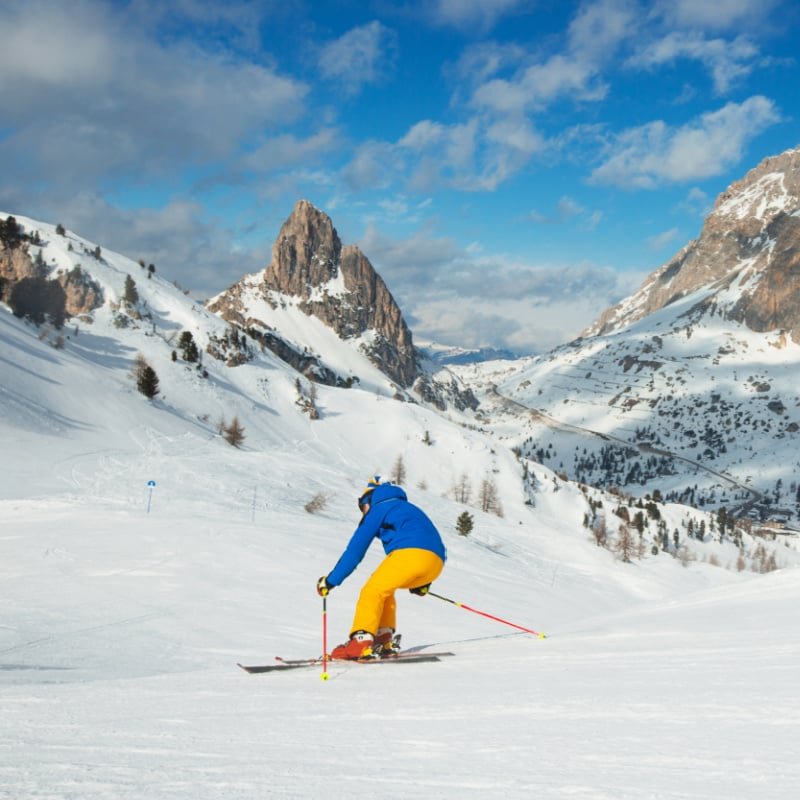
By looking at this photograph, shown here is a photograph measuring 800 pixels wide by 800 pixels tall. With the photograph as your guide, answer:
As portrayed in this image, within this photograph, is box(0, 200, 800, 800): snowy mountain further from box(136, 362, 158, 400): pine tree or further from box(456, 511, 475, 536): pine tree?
box(136, 362, 158, 400): pine tree

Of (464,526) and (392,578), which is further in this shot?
(464,526)

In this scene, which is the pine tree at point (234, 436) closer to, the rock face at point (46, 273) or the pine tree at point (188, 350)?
the pine tree at point (188, 350)

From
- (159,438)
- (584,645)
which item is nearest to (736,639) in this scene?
(584,645)

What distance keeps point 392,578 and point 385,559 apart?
270 millimetres

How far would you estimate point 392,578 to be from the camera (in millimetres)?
8000

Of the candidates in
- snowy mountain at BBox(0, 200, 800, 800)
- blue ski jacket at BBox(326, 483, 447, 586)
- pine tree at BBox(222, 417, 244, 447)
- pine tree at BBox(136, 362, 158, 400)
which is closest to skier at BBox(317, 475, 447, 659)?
blue ski jacket at BBox(326, 483, 447, 586)

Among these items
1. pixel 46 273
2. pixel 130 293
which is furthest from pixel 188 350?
pixel 46 273

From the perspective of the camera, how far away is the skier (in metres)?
7.99

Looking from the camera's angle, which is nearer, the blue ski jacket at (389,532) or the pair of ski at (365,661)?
the pair of ski at (365,661)

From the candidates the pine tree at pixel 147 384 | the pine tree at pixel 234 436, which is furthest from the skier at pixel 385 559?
the pine tree at pixel 147 384

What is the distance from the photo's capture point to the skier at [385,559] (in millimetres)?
7988

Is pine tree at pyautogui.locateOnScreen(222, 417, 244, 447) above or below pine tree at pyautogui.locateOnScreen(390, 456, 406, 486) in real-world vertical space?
above

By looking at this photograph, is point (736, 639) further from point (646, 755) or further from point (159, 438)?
point (159, 438)

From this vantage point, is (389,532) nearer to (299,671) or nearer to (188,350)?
(299,671)
